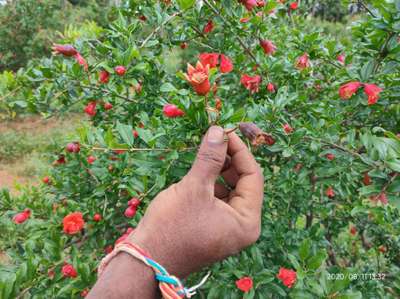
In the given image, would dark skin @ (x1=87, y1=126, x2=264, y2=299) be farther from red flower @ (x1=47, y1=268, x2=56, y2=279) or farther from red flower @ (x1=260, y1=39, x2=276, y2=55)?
red flower @ (x1=260, y1=39, x2=276, y2=55)

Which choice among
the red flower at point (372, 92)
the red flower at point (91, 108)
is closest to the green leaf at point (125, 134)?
the red flower at point (91, 108)

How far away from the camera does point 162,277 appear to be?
2.68 ft

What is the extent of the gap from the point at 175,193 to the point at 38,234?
102 cm

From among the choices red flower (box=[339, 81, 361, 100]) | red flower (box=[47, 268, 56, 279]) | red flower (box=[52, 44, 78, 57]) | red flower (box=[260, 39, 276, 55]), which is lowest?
red flower (box=[47, 268, 56, 279])

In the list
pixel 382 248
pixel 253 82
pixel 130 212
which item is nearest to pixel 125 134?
pixel 130 212

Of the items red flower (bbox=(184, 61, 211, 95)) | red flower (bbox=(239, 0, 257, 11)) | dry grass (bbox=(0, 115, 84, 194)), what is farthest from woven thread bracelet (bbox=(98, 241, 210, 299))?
dry grass (bbox=(0, 115, 84, 194))

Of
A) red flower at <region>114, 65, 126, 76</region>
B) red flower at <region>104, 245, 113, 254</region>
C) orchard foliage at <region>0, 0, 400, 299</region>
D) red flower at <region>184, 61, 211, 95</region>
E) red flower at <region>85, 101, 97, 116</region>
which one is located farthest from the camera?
red flower at <region>85, 101, 97, 116</region>

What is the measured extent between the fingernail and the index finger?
70 mm

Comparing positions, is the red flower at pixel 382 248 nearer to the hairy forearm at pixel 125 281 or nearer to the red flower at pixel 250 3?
the red flower at pixel 250 3

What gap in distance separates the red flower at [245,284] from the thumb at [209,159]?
50cm

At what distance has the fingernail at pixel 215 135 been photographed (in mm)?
890

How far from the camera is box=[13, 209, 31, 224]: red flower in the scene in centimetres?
164

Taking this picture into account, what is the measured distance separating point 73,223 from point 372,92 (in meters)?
1.26

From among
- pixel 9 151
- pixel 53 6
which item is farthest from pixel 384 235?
pixel 53 6
